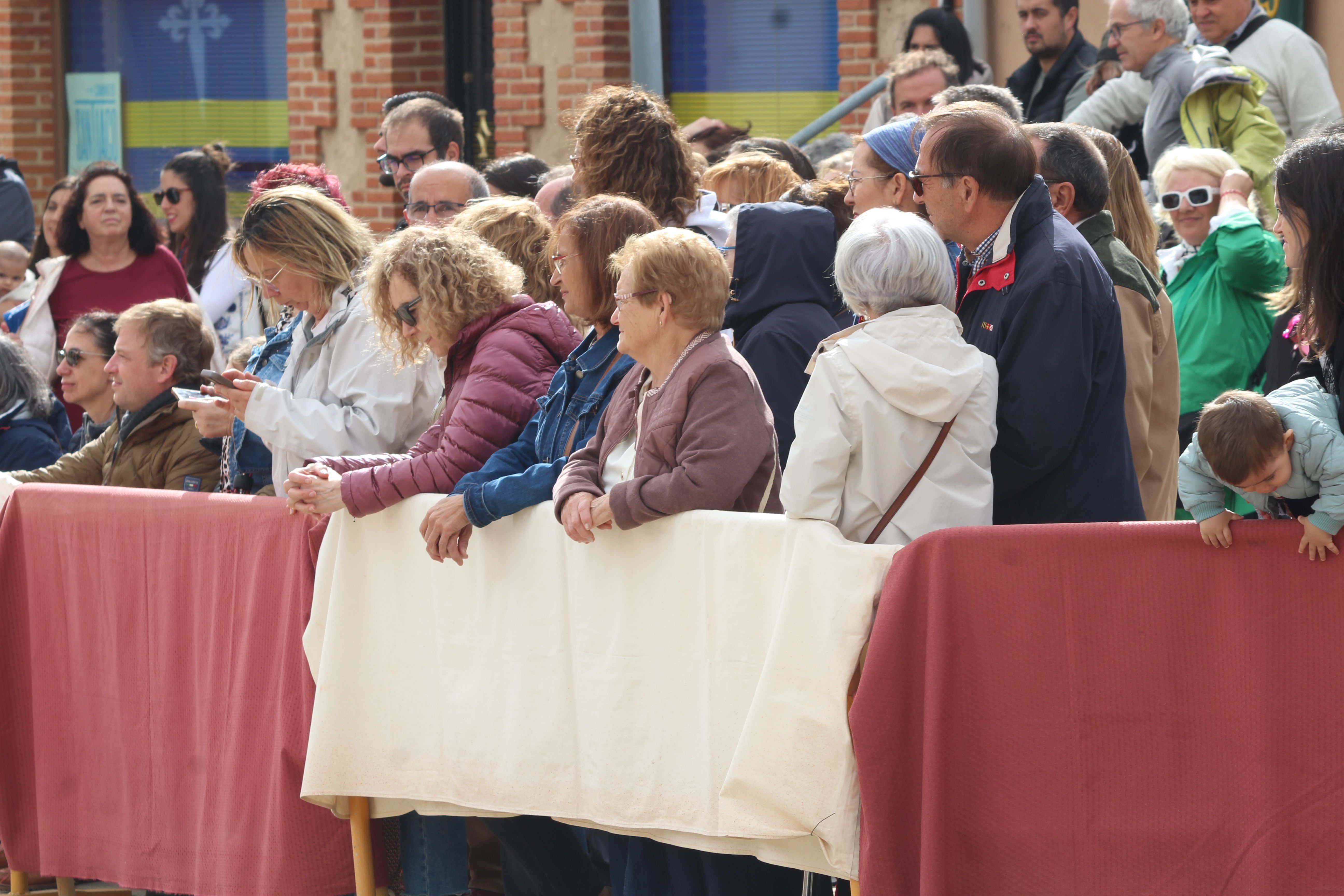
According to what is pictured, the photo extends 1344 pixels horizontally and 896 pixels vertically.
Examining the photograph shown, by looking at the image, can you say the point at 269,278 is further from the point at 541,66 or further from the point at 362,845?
the point at 541,66

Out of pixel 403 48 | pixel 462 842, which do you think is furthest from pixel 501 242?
pixel 403 48

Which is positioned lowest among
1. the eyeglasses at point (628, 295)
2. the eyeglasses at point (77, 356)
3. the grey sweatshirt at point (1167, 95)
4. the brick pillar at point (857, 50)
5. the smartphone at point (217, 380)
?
the smartphone at point (217, 380)

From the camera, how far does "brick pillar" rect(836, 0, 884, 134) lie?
943 cm

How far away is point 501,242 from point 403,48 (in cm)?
739

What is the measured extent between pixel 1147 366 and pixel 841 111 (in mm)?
5397

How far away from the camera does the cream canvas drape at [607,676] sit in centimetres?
318

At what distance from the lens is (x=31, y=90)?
13.4 metres

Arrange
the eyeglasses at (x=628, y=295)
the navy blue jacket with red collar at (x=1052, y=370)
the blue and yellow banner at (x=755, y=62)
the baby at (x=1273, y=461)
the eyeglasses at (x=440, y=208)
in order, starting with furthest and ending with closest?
the blue and yellow banner at (x=755, y=62)
the eyeglasses at (x=440, y=208)
the eyeglasses at (x=628, y=295)
the navy blue jacket with red collar at (x=1052, y=370)
the baby at (x=1273, y=461)

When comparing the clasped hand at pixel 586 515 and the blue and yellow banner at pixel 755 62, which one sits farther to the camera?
the blue and yellow banner at pixel 755 62

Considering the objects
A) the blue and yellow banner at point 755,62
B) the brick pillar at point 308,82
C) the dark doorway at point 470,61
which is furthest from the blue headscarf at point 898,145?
the brick pillar at point 308,82

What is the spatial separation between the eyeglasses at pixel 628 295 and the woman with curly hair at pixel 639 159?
45.4 inches

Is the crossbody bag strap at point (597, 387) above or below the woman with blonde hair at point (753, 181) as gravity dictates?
below

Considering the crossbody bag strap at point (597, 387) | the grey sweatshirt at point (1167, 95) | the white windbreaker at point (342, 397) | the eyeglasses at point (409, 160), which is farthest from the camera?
the eyeglasses at point (409, 160)

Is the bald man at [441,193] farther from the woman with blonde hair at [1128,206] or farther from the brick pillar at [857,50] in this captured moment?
the brick pillar at [857,50]
